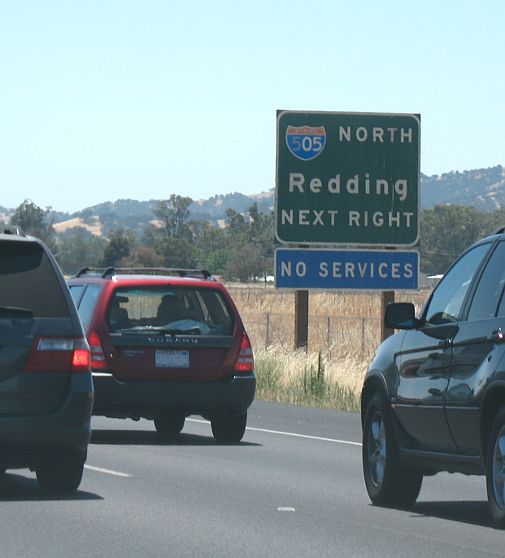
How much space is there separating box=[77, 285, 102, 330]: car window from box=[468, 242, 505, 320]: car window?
778 cm

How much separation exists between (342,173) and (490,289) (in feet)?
66.1

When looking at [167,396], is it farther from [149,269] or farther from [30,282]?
[30,282]

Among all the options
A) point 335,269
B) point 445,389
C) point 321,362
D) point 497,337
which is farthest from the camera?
point 335,269

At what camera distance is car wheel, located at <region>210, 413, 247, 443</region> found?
60.4 feet

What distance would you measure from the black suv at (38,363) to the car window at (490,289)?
10.1 feet

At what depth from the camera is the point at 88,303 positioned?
60.5ft

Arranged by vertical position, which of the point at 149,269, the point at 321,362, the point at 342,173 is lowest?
the point at 321,362

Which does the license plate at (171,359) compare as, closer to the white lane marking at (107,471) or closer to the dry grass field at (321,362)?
the white lane marking at (107,471)

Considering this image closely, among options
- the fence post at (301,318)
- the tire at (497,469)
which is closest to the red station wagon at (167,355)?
the tire at (497,469)

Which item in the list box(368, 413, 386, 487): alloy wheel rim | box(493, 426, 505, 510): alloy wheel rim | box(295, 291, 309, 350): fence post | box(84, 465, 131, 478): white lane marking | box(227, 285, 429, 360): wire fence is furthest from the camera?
box(227, 285, 429, 360): wire fence

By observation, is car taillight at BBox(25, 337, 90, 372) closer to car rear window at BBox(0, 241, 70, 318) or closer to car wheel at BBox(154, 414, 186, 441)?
car rear window at BBox(0, 241, 70, 318)

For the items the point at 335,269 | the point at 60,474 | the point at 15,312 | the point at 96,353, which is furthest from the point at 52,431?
the point at 335,269

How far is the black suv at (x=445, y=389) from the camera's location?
1032 cm

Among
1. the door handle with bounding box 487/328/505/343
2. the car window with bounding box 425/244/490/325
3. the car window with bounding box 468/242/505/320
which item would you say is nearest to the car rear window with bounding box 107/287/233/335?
the car window with bounding box 425/244/490/325
